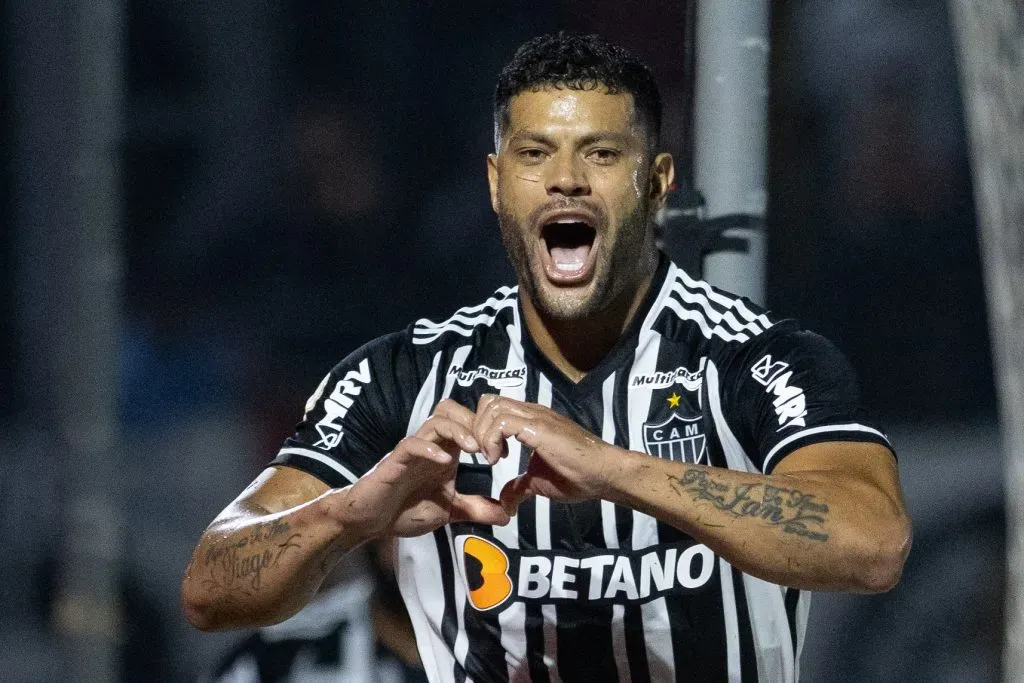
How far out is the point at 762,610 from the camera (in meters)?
2.89

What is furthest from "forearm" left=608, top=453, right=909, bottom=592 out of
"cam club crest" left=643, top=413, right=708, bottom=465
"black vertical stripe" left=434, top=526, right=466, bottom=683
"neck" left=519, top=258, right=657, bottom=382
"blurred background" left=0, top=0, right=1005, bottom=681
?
"blurred background" left=0, top=0, right=1005, bottom=681

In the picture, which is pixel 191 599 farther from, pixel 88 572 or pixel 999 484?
pixel 999 484

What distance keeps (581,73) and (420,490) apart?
3.05 feet

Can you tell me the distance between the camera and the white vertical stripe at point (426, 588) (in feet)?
9.78

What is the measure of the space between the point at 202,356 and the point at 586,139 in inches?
102

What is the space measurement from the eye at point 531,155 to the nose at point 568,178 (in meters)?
0.04

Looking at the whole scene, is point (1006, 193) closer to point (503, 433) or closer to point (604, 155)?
point (604, 155)

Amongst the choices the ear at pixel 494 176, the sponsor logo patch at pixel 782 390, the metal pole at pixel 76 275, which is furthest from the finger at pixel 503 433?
the metal pole at pixel 76 275

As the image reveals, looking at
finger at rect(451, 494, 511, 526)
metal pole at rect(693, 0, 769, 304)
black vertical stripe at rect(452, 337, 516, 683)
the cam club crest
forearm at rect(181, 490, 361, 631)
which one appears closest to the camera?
finger at rect(451, 494, 511, 526)

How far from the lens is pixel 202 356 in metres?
5.07

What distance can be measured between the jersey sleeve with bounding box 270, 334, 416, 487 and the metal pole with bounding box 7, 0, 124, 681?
1.65m

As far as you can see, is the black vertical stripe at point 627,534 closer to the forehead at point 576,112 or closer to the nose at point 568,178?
the nose at point 568,178

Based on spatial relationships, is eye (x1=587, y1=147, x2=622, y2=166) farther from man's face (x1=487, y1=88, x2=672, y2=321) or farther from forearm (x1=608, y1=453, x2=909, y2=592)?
forearm (x1=608, y1=453, x2=909, y2=592)

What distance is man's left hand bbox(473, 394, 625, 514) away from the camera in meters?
2.32
